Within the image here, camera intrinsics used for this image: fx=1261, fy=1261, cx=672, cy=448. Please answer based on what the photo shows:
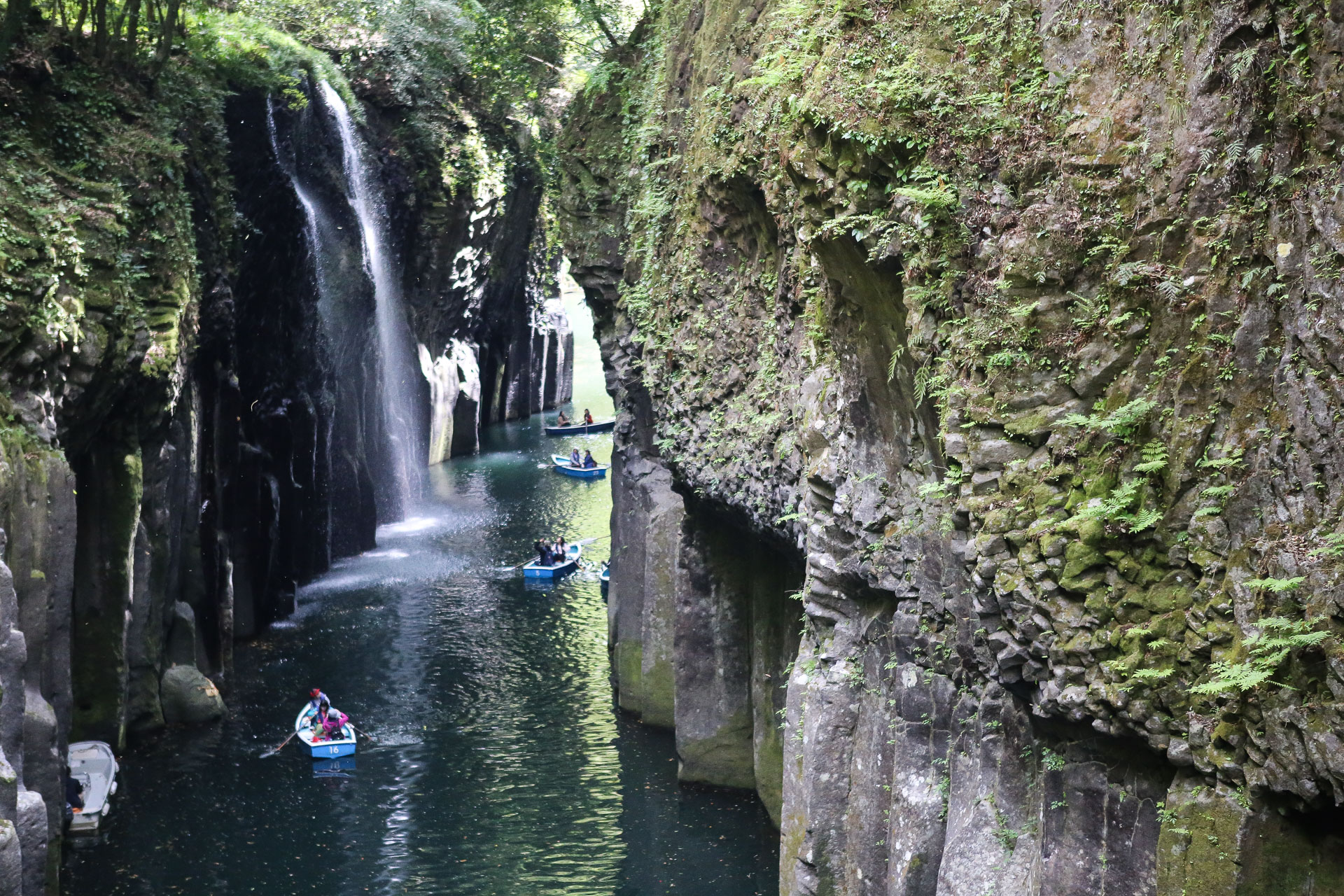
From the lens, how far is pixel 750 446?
693 inches

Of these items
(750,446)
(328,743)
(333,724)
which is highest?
(750,446)

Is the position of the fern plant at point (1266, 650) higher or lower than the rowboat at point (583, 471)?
higher

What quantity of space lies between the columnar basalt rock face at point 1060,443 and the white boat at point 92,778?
10842mm

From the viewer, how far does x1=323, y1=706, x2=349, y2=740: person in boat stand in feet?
73.0

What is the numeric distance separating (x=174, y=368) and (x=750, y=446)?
1038cm

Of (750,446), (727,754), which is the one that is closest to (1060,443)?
(750,446)

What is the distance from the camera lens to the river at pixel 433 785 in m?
18.0

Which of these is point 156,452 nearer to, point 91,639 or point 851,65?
point 91,639

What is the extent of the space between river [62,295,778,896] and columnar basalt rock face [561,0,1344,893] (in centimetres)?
511

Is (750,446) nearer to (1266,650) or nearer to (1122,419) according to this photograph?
(1122,419)

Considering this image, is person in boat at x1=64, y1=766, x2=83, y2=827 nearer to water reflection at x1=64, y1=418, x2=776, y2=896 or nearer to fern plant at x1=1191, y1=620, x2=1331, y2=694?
water reflection at x1=64, y1=418, x2=776, y2=896

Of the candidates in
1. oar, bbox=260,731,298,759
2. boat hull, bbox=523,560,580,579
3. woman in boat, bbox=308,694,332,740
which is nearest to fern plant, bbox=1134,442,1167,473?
woman in boat, bbox=308,694,332,740

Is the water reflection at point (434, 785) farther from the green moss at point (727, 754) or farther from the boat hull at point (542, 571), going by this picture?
the boat hull at point (542, 571)

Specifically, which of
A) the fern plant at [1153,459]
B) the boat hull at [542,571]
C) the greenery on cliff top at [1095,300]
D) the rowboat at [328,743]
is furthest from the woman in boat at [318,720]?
the fern plant at [1153,459]
